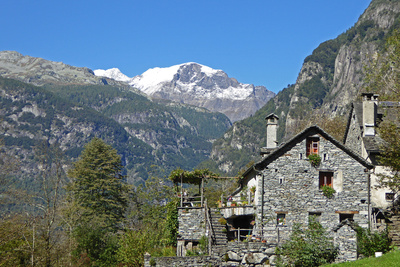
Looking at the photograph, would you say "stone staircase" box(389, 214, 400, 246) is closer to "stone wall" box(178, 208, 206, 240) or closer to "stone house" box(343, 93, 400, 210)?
"stone house" box(343, 93, 400, 210)

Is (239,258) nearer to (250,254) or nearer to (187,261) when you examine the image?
(250,254)

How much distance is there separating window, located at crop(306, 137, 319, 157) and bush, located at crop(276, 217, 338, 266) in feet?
21.1

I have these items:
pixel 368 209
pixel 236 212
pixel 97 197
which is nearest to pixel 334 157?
pixel 368 209

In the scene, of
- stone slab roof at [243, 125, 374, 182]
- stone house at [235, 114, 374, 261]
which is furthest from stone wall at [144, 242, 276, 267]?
stone slab roof at [243, 125, 374, 182]

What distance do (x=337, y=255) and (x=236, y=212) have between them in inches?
344

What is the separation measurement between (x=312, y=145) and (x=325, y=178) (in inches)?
95.0

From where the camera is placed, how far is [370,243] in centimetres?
3025

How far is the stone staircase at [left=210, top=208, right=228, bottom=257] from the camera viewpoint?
103 ft

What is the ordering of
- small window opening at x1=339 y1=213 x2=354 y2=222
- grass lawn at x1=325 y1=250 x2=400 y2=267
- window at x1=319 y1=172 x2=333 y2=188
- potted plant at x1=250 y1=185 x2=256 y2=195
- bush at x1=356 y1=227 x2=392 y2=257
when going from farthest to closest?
potted plant at x1=250 y1=185 x2=256 y2=195 < window at x1=319 y1=172 x2=333 y2=188 < small window opening at x1=339 y1=213 x2=354 y2=222 < bush at x1=356 y1=227 x2=392 y2=257 < grass lawn at x1=325 y1=250 x2=400 y2=267

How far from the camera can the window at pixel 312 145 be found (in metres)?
35.8

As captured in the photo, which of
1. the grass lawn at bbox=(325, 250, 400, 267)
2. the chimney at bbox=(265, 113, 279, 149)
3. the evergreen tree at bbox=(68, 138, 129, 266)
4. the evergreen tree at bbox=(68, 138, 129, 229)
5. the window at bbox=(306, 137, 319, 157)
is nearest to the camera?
the grass lawn at bbox=(325, 250, 400, 267)

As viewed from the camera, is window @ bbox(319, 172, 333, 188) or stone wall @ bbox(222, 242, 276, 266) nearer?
stone wall @ bbox(222, 242, 276, 266)

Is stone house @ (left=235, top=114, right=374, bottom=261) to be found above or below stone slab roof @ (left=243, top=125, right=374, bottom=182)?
below

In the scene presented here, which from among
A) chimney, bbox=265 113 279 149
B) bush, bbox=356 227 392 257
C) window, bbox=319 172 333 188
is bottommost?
bush, bbox=356 227 392 257
